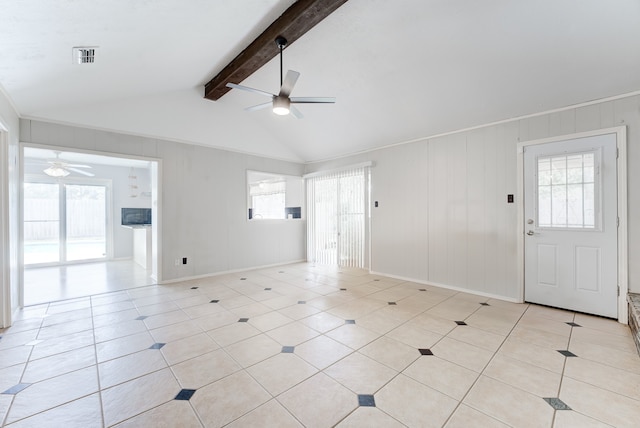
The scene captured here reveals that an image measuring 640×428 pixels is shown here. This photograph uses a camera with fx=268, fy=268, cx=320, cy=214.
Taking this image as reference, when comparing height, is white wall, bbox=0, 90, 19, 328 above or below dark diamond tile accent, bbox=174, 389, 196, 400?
above

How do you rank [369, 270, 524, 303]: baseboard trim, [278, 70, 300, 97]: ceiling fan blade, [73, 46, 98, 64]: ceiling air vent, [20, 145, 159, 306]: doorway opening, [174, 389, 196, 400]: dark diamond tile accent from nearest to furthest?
[174, 389, 196, 400]: dark diamond tile accent → [73, 46, 98, 64]: ceiling air vent → [278, 70, 300, 97]: ceiling fan blade → [369, 270, 524, 303]: baseboard trim → [20, 145, 159, 306]: doorway opening

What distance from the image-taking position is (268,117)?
5.72 meters

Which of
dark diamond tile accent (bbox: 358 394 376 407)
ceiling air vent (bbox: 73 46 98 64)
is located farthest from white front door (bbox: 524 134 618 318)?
ceiling air vent (bbox: 73 46 98 64)

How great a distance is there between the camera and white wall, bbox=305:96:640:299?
322cm

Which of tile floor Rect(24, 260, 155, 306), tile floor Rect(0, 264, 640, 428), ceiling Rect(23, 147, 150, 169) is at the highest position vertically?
ceiling Rect(23, 147, 150, 169)

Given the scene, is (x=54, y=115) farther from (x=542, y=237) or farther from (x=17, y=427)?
(x=542, y=237)

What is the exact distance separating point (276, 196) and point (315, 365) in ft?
18.8

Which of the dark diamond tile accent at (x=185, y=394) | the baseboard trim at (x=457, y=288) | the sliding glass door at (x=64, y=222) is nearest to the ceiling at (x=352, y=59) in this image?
the baseboard trim at (x=457, y=288)

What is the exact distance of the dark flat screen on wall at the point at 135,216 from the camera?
7.61 m

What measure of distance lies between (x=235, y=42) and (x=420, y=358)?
13.3 feet

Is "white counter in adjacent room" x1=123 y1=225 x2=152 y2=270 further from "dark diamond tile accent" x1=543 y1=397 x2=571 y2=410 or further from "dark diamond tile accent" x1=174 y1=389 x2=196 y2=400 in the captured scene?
"dark diamond tile accent" x1=543 y1=397 x2=571 y2=410

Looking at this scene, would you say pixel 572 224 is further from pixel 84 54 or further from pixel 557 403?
pixel 84 54

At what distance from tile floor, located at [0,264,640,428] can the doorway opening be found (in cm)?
185

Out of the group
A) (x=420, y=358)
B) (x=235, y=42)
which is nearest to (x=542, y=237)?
(x=420, y=358)
